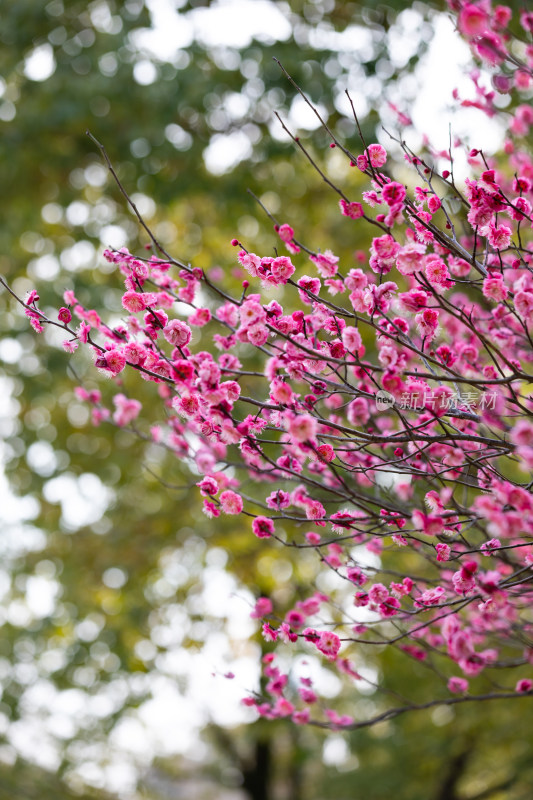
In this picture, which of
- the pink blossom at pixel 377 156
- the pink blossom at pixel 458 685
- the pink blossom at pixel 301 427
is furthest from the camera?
the pink blossom at pixel 458 685

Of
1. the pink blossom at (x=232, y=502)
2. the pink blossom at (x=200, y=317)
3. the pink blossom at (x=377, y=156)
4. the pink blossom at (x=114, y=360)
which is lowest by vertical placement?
the pink blossom at (x=232, y=502)

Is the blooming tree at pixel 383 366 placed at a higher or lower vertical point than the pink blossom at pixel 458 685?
higher

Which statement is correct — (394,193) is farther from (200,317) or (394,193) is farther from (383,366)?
(200,317)

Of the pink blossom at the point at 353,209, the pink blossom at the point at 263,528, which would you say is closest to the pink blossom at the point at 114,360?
the pink blossom at the point at 263,528

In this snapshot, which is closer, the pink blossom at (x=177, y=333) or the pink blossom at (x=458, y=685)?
the pink blossom at (x=177, y=333)

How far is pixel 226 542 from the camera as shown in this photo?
18.2ft

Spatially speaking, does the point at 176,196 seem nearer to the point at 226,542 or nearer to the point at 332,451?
the point at 226,542

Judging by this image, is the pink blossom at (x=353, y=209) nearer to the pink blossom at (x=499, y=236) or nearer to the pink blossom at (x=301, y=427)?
the pink blossom at (x=499, y=236)

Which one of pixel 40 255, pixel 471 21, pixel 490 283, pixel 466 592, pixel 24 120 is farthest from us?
pixel 40 255

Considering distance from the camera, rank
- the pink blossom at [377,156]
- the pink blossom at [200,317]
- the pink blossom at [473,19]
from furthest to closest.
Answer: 1. the pink blossom at [377,156]
2. the pink blossom at [200,317]
3. the pink blossom at [473,19]

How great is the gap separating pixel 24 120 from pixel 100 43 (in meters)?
0.77

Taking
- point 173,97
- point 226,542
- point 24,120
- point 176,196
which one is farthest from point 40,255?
point 226,542

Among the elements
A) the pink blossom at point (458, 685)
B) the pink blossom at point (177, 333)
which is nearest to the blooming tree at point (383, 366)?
the pink blossom at point (177, 333)

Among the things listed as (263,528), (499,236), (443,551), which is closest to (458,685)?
(443,551)
